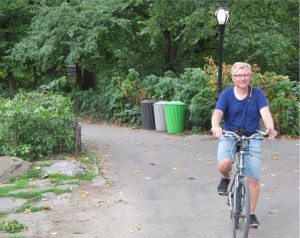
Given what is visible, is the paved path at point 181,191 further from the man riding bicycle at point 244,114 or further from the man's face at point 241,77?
the man's face at point 241,77

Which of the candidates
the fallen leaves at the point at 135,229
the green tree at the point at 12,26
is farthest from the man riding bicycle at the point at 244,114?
the green tree at the point at 12,26

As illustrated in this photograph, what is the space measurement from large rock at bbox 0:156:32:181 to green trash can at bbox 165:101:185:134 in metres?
6.77

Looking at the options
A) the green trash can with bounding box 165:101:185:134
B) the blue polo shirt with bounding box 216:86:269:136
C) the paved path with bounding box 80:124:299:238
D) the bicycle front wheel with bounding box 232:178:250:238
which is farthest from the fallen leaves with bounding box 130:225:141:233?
the green trash can with bounding box 165:101:185:134

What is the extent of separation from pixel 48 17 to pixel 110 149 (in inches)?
403

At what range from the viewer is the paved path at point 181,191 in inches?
229

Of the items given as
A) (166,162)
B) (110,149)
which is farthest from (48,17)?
(166,162)

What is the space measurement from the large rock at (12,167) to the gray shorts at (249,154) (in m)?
4.34

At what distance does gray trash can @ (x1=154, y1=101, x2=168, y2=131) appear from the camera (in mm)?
15594

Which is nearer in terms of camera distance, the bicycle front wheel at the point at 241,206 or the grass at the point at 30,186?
the bicycle front wheel at the point at 241,206

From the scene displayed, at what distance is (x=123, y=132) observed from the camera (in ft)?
51.6

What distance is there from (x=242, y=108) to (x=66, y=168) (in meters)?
4.37

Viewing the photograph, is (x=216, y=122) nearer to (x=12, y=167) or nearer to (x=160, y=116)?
(x=12, y=167)

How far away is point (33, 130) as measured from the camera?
32.1 feet

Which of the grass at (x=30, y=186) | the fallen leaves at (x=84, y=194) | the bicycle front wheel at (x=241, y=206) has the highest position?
the bicycle front wheel at (x=241, y=206)
